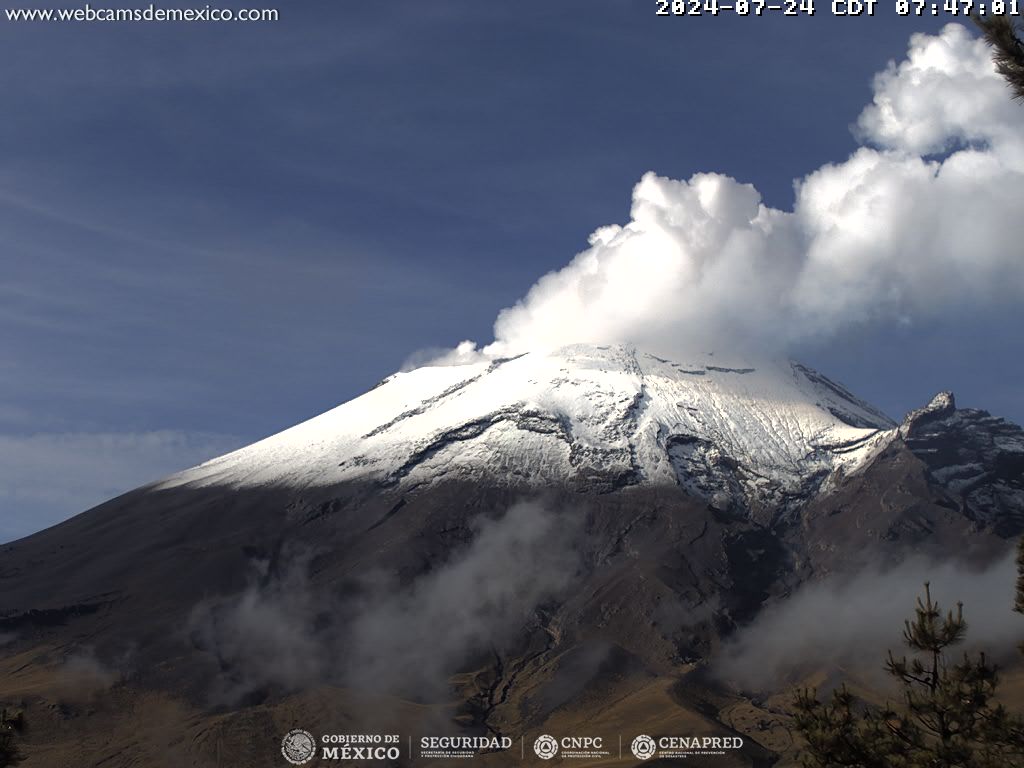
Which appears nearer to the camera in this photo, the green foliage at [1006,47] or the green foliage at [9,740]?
the green foliage at [1006,47]

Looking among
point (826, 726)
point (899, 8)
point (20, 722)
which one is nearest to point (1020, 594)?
point (826, 726)

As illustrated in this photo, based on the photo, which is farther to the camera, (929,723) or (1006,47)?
(929,723)

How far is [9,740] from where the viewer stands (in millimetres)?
39031

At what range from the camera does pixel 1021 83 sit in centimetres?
2680

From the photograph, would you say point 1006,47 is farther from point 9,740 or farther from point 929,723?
point 9,740

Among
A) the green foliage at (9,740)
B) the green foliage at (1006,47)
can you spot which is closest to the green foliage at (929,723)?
the green foliage at (1006,47)

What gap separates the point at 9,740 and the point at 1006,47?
33083 millimetres

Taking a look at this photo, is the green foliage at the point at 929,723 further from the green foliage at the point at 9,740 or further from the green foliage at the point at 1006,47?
the green foliage at the point at 9,740

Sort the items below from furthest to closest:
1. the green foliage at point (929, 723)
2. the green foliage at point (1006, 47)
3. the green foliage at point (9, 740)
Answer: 1. the green foliage at point (9, 740)
2. the green foliage at point (929, 723)
3. the green foliage at point (1006, 47)

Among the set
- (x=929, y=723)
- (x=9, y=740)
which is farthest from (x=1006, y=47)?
(x=9, y=740)

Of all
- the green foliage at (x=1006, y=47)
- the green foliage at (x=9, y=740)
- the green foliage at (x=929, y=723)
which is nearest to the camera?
the green foliage at (x=1006, y=47)

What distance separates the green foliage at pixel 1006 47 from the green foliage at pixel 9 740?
3204cm

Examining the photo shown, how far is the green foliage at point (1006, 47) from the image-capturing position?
26547 millimetres

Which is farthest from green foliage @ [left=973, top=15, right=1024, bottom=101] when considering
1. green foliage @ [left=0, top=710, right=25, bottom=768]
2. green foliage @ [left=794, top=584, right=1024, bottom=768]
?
green foliage @ [left=0, top=710, right=25, bottom=768]
